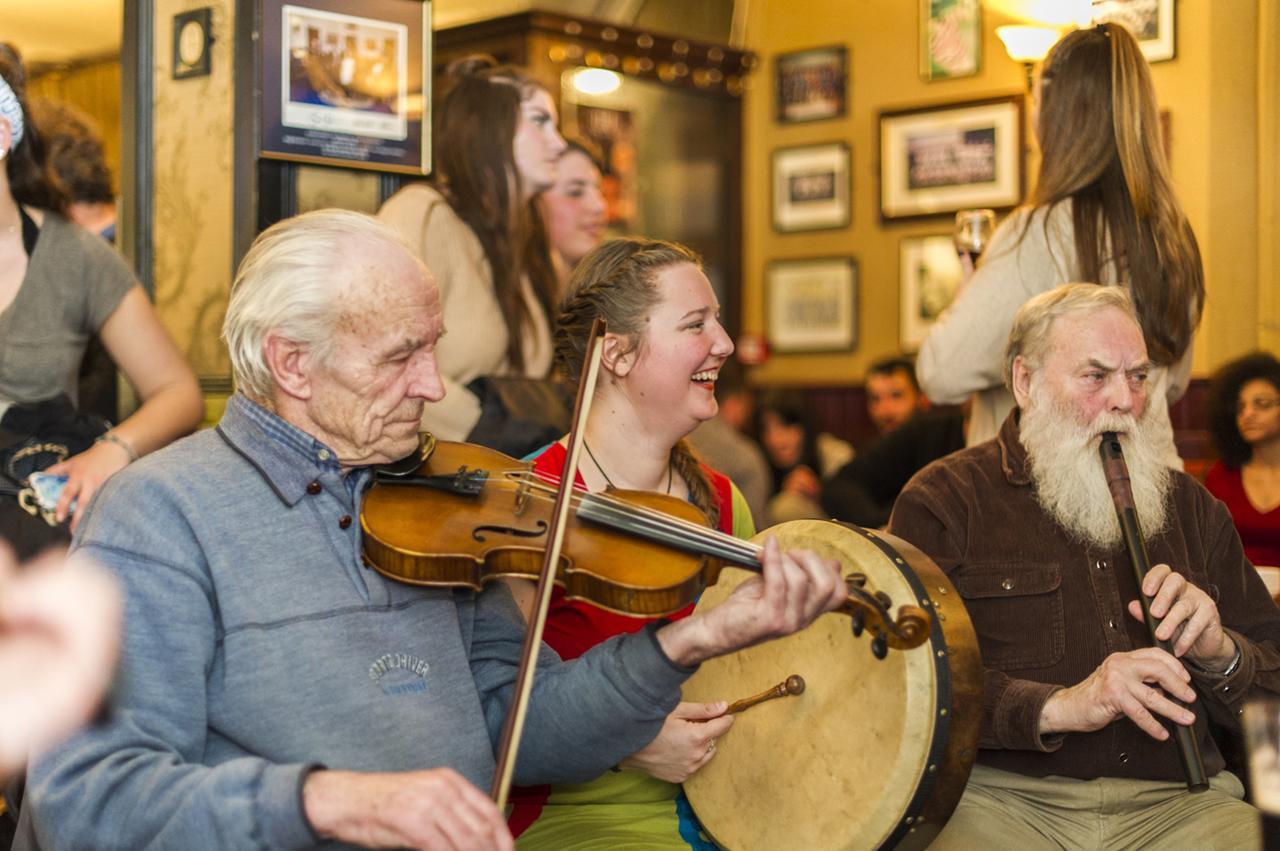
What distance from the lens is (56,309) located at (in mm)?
2936

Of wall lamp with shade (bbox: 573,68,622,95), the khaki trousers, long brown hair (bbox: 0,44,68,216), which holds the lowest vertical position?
the khaki trousers

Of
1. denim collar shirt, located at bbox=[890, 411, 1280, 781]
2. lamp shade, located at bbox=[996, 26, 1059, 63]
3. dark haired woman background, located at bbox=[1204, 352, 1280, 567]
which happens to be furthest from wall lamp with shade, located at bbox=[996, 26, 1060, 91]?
denim collar shirt, located at bbox=[890, 411, 1280, 781]

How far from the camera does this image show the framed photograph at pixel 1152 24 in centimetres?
384

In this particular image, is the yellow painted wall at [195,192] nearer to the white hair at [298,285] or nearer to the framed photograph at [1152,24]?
the white hair at [298,285]

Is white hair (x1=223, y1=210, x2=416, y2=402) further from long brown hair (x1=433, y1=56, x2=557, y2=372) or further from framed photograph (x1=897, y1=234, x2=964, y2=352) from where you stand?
framed photograph (x1=897, y1=234, x2=964, y2=352)

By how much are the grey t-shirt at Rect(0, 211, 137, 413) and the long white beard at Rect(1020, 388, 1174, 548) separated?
1.86 m

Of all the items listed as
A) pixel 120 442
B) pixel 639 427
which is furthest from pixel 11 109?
pixel 639 427

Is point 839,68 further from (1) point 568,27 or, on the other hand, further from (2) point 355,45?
(2) point 355,45

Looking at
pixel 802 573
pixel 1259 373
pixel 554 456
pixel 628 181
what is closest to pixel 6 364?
pixel 554 456

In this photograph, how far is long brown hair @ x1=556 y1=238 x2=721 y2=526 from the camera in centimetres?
274

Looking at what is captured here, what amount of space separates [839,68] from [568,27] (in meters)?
1.98

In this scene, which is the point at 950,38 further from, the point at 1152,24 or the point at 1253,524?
the point at 1253,524

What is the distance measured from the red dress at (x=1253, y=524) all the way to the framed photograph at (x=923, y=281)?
15.2 feet

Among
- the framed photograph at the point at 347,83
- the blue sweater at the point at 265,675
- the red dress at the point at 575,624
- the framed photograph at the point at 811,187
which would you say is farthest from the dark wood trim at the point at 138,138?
the framed photograph at the point at 811,187
